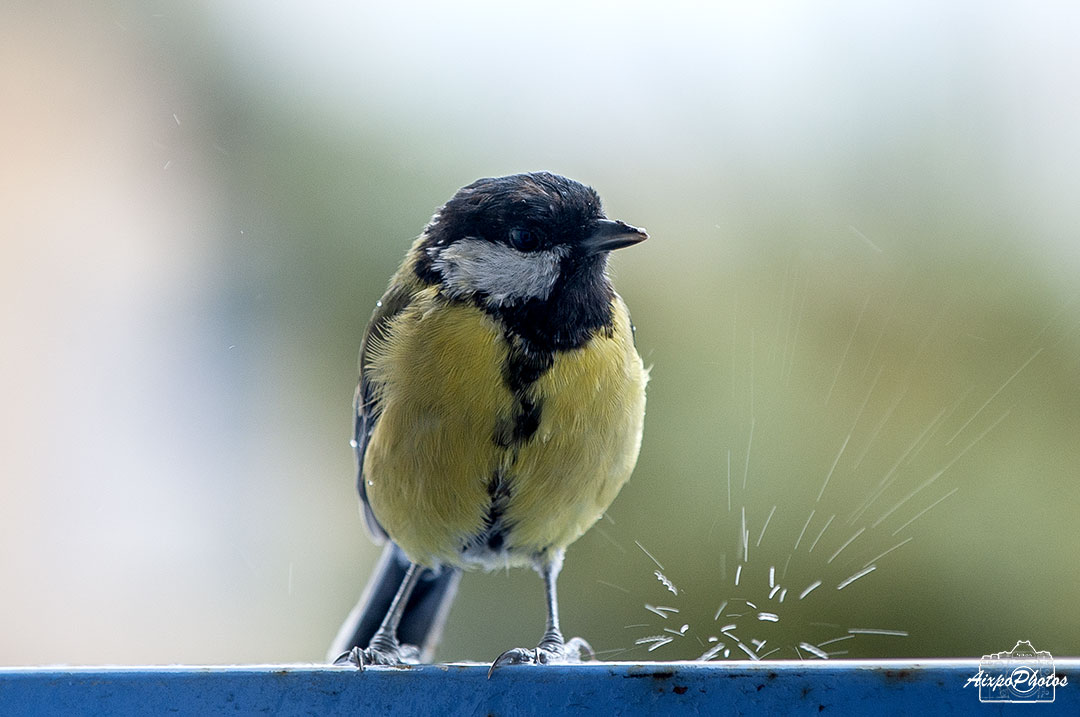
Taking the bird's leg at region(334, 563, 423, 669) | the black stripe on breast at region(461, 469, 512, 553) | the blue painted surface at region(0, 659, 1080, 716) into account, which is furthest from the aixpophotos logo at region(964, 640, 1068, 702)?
the bird's leg at region(334, 563, 423, 669)

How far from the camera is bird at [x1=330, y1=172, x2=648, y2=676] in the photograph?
1762mm

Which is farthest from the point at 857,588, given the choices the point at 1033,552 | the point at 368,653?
the point at 368,653

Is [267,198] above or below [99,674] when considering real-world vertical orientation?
above

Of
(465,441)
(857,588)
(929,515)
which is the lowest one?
(857,588)

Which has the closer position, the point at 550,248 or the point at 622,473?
the point at 550,248

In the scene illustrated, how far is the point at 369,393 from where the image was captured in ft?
6.68

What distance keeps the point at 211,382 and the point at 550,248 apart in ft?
7.02

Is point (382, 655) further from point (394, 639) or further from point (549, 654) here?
point (549, 654)

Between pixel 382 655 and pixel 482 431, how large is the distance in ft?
1.88

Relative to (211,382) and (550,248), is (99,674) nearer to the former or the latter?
(550,248)

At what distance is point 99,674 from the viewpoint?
137cm

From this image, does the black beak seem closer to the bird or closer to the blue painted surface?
the bird

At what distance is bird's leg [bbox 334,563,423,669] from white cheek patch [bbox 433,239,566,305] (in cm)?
70

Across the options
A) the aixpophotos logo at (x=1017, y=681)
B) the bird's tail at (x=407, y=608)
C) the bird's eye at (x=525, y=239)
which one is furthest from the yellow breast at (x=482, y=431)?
the aixpophotos logo at (x=1017, y=681)
